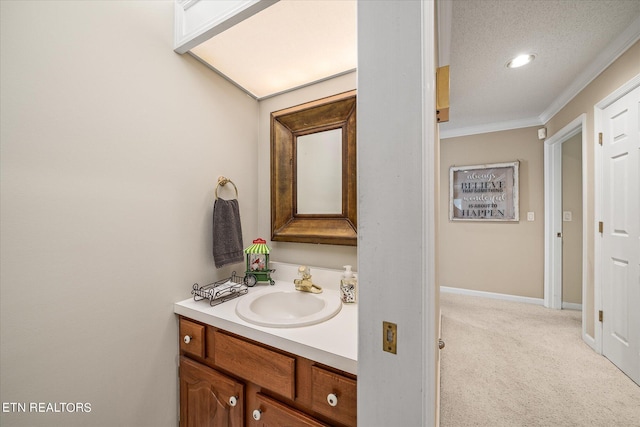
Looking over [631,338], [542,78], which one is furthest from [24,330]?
[542,78]

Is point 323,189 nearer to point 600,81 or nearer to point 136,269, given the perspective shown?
point 136,269

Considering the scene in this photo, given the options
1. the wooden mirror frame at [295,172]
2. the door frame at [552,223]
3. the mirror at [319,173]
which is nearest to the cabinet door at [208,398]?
the wooden mirror frame at [295,172]

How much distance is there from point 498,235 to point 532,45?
2.25 metres

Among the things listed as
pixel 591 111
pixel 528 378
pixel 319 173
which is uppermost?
pixel 591 111

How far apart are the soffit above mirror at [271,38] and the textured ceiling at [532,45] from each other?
2.29 ft

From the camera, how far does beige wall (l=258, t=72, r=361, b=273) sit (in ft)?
4.74

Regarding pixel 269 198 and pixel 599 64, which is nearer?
pixel 269 198

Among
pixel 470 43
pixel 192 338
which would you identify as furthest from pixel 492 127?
pixel 192 338

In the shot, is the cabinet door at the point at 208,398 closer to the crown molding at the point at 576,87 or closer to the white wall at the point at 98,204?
the white wall at the point at 98,204

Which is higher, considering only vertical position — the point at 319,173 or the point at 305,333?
the point at 319,173

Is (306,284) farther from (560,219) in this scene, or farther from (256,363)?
(560,219)

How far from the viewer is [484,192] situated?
3281 millimetres

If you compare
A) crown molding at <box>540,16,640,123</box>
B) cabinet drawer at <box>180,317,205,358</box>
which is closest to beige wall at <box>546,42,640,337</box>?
crown molding at <box>540,16,640,123</box>

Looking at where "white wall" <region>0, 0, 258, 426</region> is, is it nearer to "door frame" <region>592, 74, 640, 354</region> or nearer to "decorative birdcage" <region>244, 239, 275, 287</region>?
"decorative birdcage" <region>244, 239, 275, 287</region>
